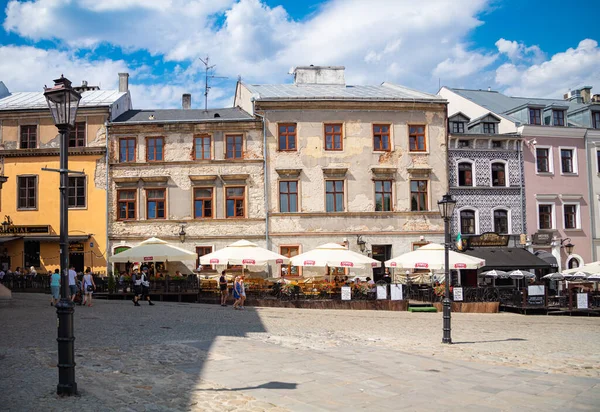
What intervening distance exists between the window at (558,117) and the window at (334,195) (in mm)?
13345

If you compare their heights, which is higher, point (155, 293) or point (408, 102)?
point (408, 102)

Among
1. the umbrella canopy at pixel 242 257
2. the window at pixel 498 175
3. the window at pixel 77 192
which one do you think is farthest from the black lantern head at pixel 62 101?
the window at pixel 498 175

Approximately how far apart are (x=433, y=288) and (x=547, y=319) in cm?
488

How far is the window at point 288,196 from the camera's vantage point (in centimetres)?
3170

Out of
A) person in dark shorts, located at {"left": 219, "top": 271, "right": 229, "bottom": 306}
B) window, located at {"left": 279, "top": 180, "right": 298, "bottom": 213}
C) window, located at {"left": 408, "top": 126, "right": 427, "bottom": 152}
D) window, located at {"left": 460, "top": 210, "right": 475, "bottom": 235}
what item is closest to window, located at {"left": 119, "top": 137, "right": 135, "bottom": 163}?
window, located at {"left": 279, "top": 180, "right": 298, "bottom": 213}

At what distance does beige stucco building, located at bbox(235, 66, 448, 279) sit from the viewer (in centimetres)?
3162

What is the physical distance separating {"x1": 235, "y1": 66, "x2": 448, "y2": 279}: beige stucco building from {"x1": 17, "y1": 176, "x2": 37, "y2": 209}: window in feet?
39.2

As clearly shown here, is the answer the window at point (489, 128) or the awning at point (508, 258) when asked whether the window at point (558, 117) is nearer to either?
the window at point (489, 128)

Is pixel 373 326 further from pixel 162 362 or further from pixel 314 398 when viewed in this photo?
pixel 314 398

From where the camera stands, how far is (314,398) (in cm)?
883

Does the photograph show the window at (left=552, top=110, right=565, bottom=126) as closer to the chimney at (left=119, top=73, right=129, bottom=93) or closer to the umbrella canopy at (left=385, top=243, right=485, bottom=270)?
the umbrella canopy at (left=385, top=243, right=485, bottom=270)

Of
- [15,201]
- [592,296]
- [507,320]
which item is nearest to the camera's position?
[507,320]

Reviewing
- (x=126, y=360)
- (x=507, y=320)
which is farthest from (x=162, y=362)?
(x=507, y=320)

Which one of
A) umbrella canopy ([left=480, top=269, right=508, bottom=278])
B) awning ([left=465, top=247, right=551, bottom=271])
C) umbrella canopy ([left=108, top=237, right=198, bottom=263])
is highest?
umbrella canopy ([left=108, top=237, right=198, bottom=263])
